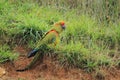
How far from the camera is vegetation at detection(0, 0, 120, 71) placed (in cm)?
515

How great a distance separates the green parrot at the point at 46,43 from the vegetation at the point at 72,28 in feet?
0.62

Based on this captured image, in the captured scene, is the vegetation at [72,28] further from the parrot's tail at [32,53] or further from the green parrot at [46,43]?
the parrot's tail at [32,53]

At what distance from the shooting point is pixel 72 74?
5020 millimetres

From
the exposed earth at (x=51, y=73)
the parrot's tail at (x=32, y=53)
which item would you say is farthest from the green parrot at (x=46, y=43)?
the exposed earth at (x=51, y=73)

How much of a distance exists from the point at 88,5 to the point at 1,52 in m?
1.93

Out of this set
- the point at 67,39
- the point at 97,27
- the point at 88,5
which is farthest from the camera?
the point at 88,5

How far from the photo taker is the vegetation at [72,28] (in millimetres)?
5152

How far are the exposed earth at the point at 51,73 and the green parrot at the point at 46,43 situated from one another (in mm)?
108

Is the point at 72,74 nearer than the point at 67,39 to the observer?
Yes

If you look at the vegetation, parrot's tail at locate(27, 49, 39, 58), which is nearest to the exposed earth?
the vegetation

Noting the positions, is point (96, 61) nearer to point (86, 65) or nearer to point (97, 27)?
point (86, 65)

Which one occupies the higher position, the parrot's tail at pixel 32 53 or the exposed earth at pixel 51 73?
the parrot's tail at pixel 32 53

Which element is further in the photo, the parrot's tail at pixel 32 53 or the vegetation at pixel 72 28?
the vegetation at pixel 72 28

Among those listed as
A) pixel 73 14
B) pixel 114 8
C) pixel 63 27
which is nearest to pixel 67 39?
pixel 63 27
